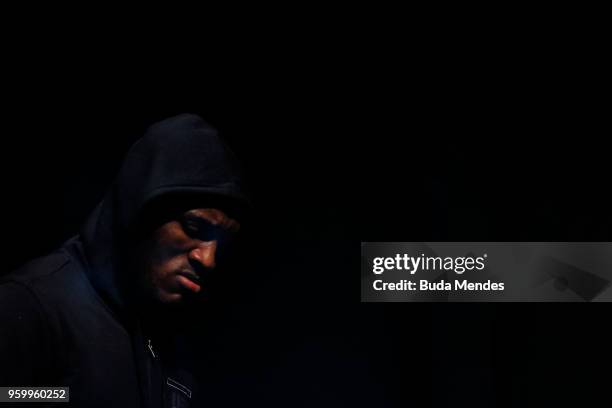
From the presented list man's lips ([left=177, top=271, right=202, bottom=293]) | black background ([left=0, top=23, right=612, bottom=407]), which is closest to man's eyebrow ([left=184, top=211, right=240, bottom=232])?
man's lips ([left=177, top=271, right=202, bottom=293])

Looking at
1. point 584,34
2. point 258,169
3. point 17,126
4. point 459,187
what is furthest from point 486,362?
point 17,126

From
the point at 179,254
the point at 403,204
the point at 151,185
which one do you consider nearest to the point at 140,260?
the point at 179,254

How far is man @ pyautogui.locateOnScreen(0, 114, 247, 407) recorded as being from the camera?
1839 mm

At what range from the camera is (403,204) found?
3707 mm

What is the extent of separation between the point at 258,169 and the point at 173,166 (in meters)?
1.54

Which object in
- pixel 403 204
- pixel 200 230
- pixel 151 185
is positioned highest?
pixel 403 204

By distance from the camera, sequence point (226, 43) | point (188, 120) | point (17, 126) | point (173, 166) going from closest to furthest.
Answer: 1. point (173, 166)
2. point (188, 120)
3. point (17, 126)
4. point (226, 43)

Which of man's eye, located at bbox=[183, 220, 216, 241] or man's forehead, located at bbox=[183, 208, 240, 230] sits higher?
man's forehead, located at bbox=[183, 208, 240, 230]

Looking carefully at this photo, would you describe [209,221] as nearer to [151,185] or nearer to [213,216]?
[213,216]

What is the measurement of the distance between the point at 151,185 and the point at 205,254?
0.28 metres

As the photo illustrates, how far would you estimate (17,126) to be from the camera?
10.3 ft

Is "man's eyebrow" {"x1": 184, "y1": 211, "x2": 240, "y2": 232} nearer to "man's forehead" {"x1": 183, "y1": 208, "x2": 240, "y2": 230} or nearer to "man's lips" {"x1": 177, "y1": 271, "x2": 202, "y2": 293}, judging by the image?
"man's forehead" {"x1": 183, "y1": 208, "x2": 240, "y2": 230}

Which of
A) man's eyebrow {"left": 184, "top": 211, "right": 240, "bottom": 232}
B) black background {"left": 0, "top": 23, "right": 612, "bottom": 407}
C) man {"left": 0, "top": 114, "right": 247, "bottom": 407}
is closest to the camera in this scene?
man {"left": 0, "top": 114, "right": 247, "bottom": 407}

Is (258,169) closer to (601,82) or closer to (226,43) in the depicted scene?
(226,43)
